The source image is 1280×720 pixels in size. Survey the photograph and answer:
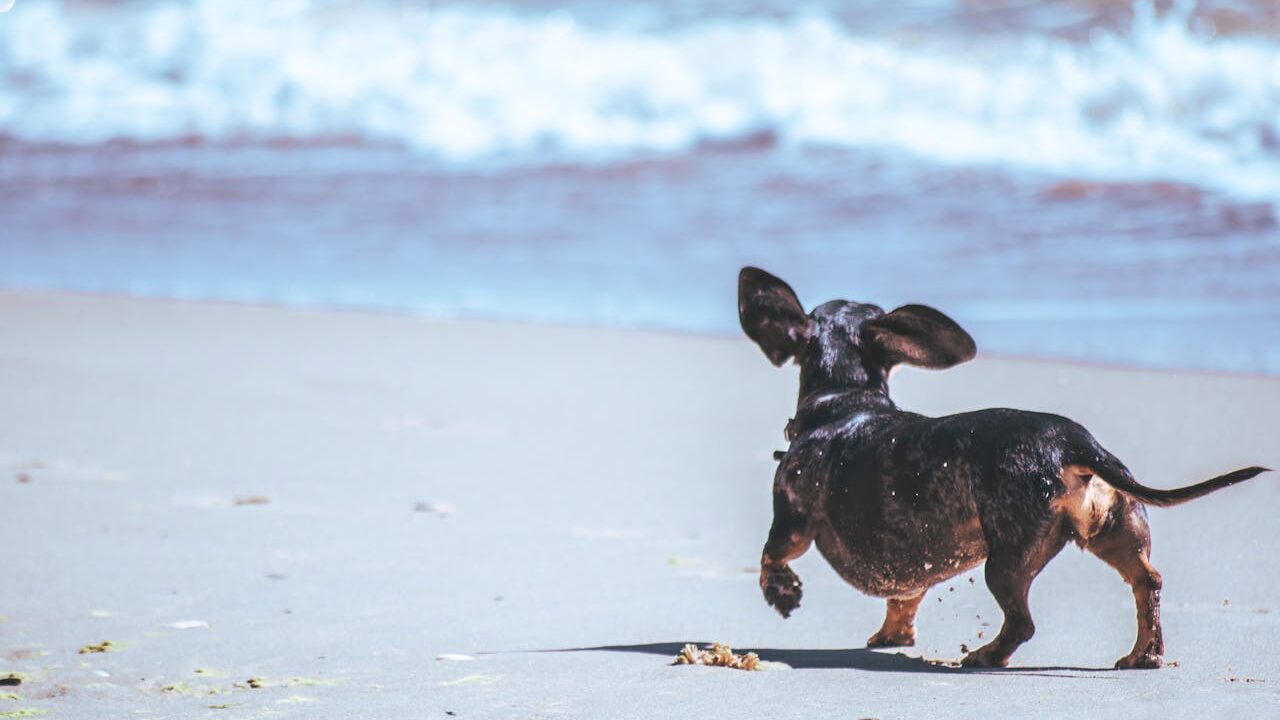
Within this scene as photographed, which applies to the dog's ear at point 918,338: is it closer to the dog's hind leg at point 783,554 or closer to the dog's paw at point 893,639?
the dog's hind leg at point 783,554

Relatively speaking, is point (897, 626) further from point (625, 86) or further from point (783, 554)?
point (625, 86)

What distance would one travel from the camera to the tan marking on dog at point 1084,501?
3.49m

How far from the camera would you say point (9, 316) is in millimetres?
9383

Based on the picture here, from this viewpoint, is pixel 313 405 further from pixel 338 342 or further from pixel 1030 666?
pixel 1030 666

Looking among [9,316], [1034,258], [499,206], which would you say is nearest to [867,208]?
[1034,258]

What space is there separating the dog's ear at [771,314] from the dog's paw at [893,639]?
0.69 meters

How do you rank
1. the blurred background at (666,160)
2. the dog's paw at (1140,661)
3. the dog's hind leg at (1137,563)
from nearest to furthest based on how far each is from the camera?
the dog's hind leg at (1137,563), the dog's paw at (1140,661), the blurred background at (666,160)

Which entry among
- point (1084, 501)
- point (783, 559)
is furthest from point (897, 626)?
point (1084, 501)

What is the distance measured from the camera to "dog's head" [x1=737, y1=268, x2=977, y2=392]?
158 inches

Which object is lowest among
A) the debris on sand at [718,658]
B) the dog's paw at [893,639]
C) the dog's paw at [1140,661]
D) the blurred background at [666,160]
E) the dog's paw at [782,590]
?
the debris on sand at [718,658]

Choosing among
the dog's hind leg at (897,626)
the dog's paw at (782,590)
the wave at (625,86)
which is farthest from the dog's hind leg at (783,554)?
the wave at (625,86)

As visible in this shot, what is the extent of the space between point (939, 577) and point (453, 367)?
4944 mm

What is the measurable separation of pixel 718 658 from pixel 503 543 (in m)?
1.57

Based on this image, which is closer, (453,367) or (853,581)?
(853,581)
